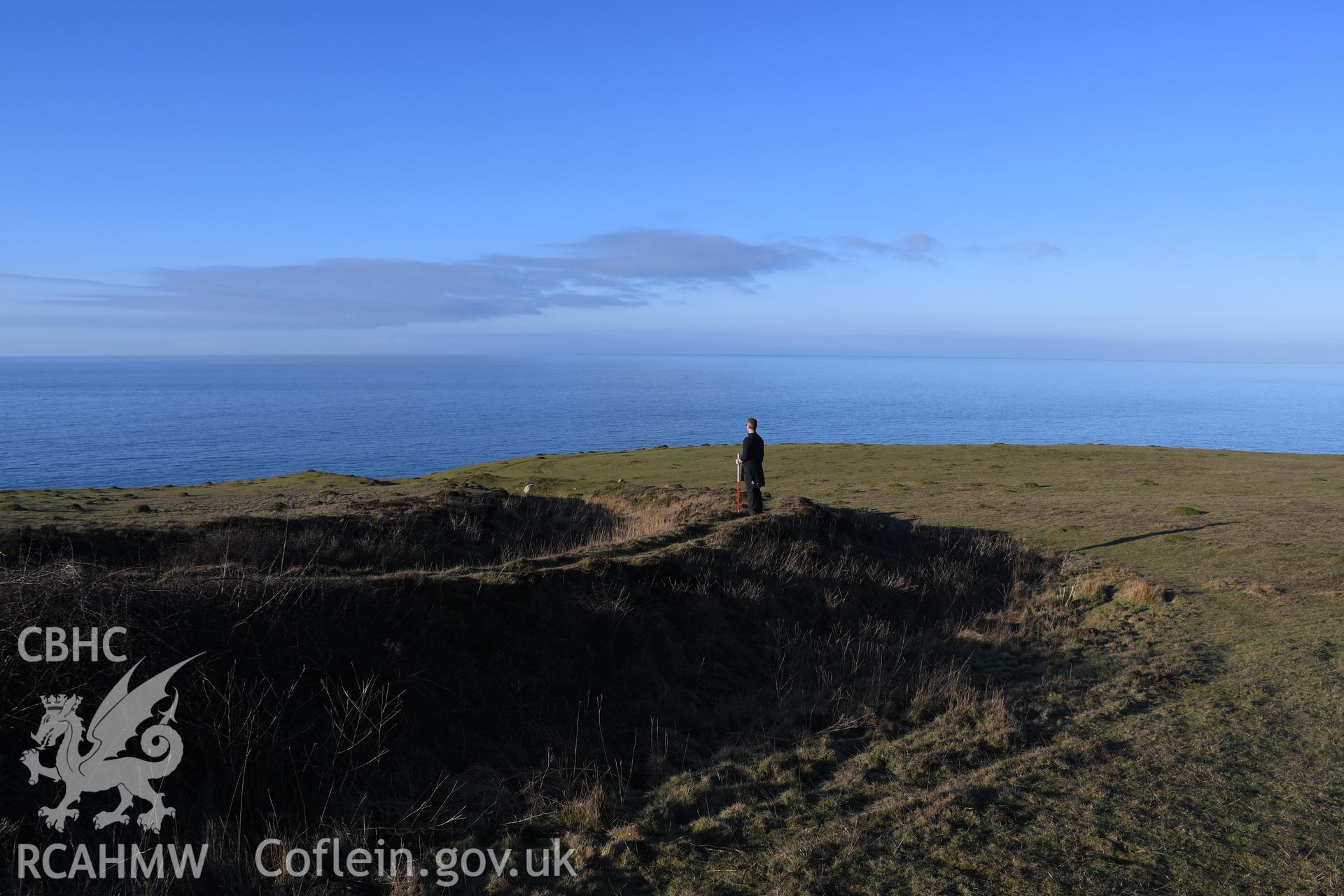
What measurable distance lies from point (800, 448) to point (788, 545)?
110ft

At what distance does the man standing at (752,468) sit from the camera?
19.6 m

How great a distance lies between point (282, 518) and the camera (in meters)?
16.4

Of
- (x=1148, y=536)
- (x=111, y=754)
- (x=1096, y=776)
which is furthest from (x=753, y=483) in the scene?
(x=111, y=754)

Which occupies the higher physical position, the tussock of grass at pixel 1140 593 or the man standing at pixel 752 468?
the man standing at pixel 752 468

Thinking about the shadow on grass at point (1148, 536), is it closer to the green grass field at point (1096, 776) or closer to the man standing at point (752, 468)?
the green grass field at point (1096, 776)

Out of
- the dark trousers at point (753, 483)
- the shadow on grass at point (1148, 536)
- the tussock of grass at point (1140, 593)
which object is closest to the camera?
the tussock of grass at point (1140, 593)

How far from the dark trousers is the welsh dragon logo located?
45.6ft

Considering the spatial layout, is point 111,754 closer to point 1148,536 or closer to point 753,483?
point 753,483

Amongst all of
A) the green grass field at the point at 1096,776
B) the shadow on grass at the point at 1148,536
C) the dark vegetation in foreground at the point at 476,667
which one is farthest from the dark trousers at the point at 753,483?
the shadow on grass at the point at 1148,536

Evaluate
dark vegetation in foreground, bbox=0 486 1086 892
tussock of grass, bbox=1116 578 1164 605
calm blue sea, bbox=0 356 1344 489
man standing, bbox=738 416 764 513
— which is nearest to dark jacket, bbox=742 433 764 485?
man standing, bbox=738 416 764 513

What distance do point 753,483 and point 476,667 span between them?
10.8 m

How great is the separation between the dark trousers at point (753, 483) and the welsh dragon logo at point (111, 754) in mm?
13903

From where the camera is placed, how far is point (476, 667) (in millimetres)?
10102

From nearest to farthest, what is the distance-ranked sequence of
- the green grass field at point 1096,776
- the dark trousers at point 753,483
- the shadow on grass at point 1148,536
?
the green grass field at point 1096,776, the dark trousers at point 753,483, the shadow on grass at point 1148,536
